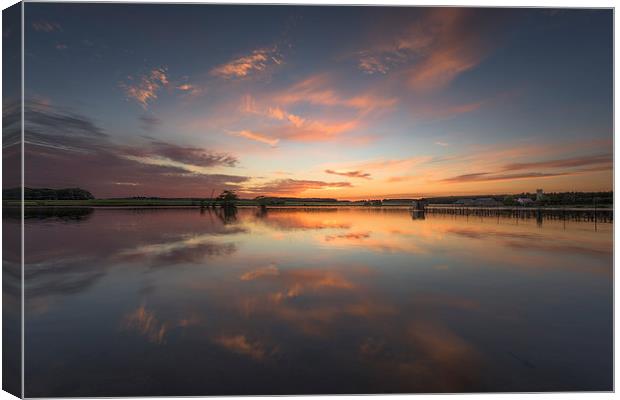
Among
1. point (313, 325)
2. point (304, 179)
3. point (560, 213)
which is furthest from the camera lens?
point (560, 213)

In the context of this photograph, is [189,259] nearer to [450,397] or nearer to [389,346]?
[389,346]

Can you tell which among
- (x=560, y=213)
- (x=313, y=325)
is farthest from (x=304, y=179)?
(x=560, y=213)

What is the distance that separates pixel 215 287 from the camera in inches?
298

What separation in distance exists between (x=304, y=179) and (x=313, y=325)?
38.9 feet

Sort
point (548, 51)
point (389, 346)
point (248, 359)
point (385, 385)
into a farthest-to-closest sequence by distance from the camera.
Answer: point (548, 51), point (389, 346), point (248, 359), point (385, 385)

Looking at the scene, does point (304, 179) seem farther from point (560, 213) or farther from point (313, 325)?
point (560, 213)

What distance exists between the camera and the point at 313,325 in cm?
543

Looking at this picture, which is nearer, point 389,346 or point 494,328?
point 389,346

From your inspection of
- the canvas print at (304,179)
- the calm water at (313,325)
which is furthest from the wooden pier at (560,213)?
the calm water at (313,325)

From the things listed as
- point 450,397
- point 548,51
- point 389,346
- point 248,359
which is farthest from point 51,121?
point 548,51

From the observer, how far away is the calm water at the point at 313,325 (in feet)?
13.8

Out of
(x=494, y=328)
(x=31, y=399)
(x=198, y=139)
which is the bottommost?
(x=31, y=399)

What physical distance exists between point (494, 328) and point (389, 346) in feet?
6.68

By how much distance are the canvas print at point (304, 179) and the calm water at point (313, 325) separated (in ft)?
0.12
